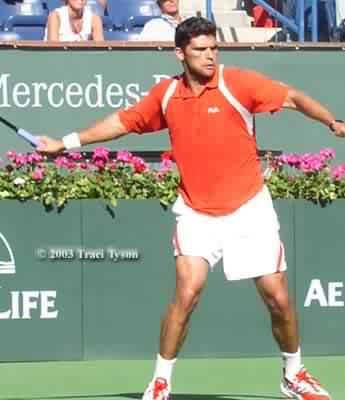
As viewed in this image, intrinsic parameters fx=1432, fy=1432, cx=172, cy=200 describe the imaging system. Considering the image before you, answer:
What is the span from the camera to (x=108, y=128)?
760 cm

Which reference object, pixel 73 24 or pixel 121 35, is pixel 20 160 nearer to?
pixel 73 24

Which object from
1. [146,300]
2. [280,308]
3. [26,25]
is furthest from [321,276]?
[26,25]

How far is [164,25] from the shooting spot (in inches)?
499

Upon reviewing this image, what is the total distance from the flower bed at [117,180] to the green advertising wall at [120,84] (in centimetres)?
206

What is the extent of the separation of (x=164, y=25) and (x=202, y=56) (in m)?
5.49

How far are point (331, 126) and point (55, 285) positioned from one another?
295 cm

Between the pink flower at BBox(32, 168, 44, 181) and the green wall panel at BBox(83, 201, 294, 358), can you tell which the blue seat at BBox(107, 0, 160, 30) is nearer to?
the pink flower at BBox(32, 168, 44, 181)

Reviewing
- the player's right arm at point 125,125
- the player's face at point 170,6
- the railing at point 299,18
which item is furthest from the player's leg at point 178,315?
the railing at point 299,18

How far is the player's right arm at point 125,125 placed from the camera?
751cm

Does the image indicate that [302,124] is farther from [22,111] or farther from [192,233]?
[192,233]

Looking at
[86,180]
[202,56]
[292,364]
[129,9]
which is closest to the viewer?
[202,56]

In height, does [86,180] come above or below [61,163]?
below

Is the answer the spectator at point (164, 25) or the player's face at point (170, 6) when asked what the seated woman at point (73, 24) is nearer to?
the spectator at point (164, 25)

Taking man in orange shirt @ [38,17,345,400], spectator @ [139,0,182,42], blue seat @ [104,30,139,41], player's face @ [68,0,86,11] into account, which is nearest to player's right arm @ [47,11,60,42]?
player's face @ [68,0,86,11]
